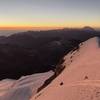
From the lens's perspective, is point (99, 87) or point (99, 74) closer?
point (99, 87)

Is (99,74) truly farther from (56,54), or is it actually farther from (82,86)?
(56,54)

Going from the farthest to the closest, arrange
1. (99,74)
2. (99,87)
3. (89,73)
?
(89,73), (99,74), (99,87)

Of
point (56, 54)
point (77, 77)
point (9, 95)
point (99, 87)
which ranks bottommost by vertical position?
point (56, 54)

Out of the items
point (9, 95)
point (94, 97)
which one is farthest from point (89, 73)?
point (9, 95)

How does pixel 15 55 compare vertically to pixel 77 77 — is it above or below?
below

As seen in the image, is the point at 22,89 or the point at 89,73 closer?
the point at 89,73

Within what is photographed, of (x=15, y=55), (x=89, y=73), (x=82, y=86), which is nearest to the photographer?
(x=82, y=86)

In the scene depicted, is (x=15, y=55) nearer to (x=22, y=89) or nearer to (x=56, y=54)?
(x=56, y=54)

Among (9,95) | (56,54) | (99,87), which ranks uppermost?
(99,87)

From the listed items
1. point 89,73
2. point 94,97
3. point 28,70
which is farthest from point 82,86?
point 28,70
